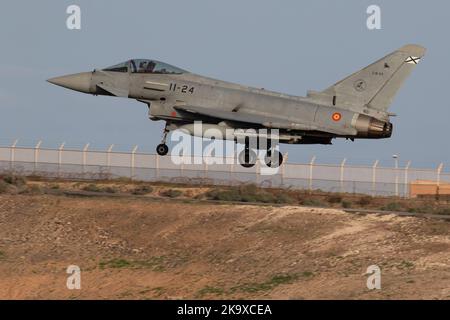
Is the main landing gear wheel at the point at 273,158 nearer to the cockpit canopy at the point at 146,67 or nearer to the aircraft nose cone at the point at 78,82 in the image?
the cockpit canopy at the point at 146,67

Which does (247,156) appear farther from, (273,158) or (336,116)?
(336,116)

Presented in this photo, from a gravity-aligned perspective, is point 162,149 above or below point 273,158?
above

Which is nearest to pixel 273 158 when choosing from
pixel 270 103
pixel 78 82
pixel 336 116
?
pixel 270 103

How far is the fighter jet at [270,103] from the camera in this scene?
116 ft

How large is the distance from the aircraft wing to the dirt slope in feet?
11.2

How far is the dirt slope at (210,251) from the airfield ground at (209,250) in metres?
0.03

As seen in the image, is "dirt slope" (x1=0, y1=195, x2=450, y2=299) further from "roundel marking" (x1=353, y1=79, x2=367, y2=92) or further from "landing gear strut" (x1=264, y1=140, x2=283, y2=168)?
"roundel marking" (x1=353, y1=79, x2=367, y2=92)

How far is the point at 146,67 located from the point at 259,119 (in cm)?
486

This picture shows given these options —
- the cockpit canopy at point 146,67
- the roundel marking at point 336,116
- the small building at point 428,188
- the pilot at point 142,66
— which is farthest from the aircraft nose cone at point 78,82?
the small building at point 428,188

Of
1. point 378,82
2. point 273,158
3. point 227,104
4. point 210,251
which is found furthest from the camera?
point 273,158

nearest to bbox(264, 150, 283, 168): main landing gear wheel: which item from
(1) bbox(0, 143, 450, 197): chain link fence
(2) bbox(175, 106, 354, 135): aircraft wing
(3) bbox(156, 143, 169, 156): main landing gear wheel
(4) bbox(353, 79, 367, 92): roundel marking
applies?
(2) bbox(175, 106, 354, 135): aircraft wing

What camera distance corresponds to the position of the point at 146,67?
37.2 metres

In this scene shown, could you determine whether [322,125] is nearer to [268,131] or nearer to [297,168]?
[268,131]
